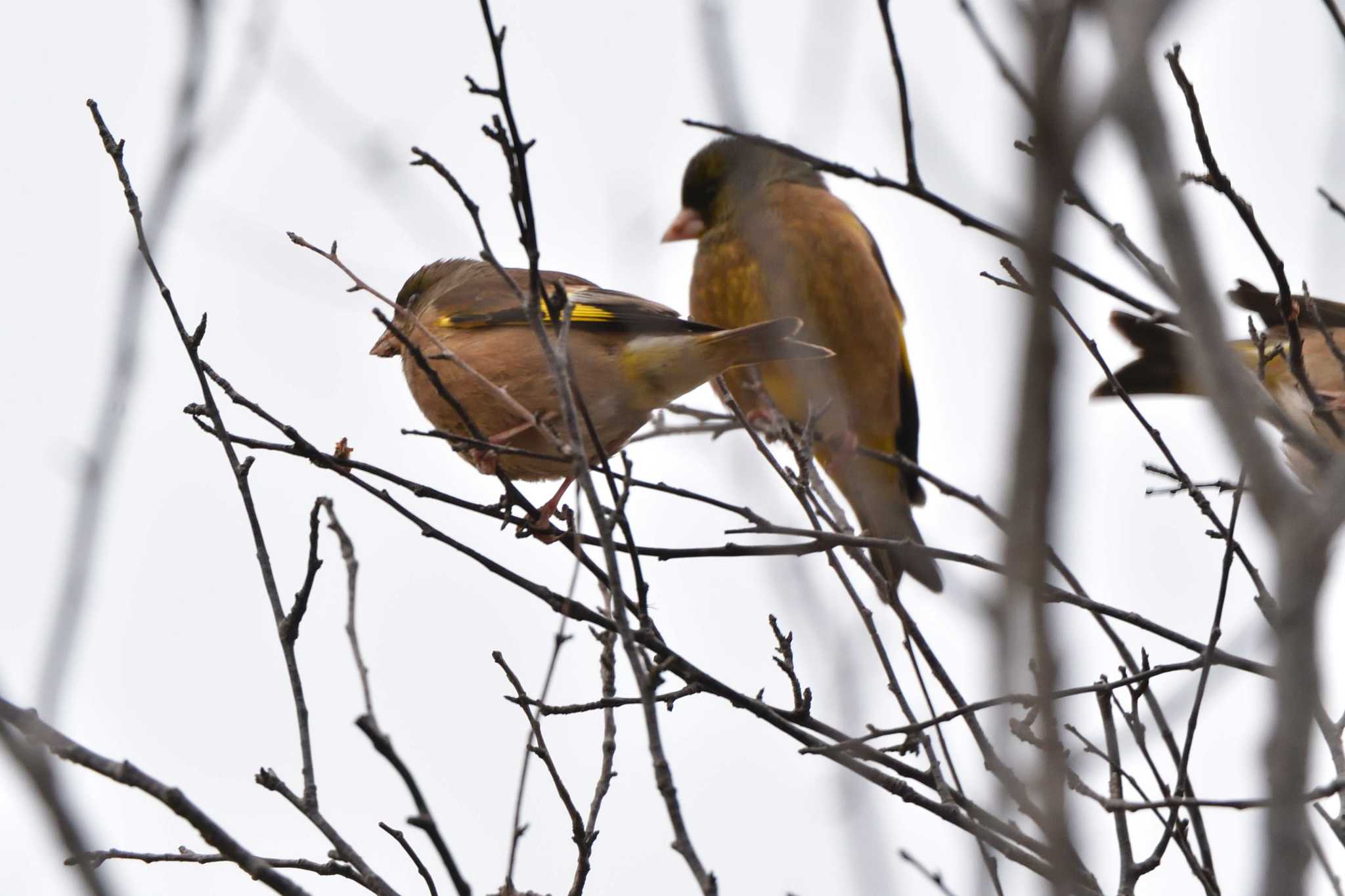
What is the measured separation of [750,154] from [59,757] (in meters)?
4.26

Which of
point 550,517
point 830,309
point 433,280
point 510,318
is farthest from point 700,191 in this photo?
point 550,517

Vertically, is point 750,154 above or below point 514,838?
above

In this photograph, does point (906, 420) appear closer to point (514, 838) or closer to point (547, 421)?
point (547, 421)

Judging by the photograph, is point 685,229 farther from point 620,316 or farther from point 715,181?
point 620,316

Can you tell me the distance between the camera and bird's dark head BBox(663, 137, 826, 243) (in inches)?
320

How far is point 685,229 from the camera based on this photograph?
8266mm

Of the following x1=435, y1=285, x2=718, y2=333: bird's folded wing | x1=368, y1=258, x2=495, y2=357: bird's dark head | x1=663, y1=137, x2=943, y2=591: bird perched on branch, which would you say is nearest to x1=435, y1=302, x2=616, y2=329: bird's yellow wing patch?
x1=435, y1=285, x2=718, y2=333: bird's folded wing

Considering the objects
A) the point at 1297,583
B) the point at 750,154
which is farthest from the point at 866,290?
the point at 1297,583

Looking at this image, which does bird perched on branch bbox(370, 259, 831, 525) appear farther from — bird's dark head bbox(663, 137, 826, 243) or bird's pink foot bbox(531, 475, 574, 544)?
bird's dark head bbox(663, 137, 826, 243)

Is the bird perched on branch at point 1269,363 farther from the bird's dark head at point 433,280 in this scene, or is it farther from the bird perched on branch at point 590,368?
the bird's dark head at point 433,280

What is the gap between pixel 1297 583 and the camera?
4.84 ft

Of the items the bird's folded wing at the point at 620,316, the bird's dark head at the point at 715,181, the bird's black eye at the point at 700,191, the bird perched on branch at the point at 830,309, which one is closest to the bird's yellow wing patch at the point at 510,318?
the bird's folded wing at the point at 620,316

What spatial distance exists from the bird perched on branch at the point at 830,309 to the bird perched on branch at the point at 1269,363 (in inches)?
49.7

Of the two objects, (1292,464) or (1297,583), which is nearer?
(1297,583)
